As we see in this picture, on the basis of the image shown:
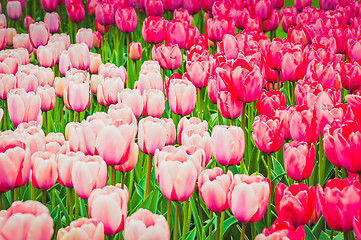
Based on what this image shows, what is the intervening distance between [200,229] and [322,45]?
141 cm

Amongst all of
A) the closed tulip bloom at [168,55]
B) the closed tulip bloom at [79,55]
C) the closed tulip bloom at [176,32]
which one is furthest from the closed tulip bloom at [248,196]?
the closed tulip bloom at [176,32]

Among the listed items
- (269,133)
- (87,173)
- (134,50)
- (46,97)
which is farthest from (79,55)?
(87,173)

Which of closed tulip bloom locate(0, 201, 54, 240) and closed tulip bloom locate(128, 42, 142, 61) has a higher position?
closed tulip bloom locate(0, 201, 54, 240)

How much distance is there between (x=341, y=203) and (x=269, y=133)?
19.6 inches

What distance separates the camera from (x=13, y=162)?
50.0 inches

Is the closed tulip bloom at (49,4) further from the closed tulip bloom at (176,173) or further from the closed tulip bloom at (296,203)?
the closed tulip bloom at (296,203)

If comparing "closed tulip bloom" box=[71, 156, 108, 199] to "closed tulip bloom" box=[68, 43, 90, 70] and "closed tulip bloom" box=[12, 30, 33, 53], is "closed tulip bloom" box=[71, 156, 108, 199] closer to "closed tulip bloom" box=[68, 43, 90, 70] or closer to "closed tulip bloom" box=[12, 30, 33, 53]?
"closed tulip bloom" box=[68, 43, 90, 70]

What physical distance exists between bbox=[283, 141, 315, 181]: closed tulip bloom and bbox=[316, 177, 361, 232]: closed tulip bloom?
12.4 inches

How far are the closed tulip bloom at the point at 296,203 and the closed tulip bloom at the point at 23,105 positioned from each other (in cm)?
102

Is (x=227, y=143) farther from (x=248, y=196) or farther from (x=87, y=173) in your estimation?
(x=87, y=173)

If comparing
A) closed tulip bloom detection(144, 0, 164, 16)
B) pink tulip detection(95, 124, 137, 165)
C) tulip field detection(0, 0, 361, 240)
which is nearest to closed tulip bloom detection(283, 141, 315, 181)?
tulip field detection(0, 0, 361, 240)

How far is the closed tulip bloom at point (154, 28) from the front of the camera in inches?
120

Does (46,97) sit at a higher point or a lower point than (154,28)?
lower

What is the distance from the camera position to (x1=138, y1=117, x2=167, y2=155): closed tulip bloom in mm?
1542
